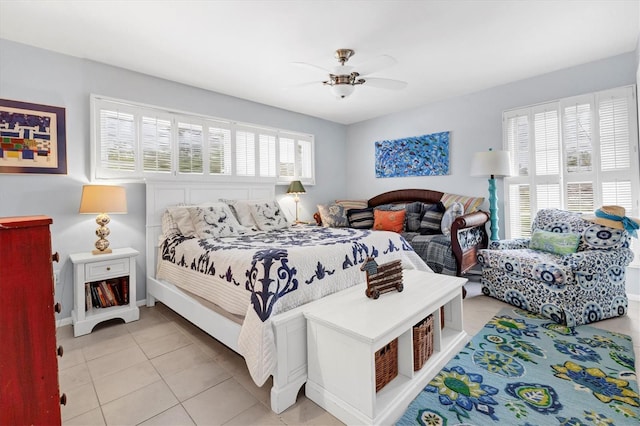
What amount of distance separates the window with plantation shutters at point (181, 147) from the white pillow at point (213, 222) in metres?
0.81

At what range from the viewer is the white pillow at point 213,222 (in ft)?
9.43

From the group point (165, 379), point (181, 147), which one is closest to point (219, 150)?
point (181, 147)

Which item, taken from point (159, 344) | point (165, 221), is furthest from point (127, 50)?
point (159, 344)

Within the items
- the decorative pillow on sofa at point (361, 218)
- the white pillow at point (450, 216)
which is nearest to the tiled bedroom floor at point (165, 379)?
the white pillow at point (450, 216)

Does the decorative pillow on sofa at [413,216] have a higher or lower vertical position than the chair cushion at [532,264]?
higher

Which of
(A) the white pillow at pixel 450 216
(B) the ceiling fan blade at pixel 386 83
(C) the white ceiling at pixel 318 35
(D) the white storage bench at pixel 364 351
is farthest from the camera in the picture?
(A) the white pillow at pixel 450 216

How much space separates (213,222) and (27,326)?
2131 millimetres

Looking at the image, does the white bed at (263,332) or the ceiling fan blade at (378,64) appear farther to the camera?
the ceiling fan blade at (378,64)

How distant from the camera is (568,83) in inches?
135

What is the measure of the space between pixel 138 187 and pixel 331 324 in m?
2.79

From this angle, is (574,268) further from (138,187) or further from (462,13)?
(138,187)

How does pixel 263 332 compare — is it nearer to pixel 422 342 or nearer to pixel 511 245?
pixel 422 342

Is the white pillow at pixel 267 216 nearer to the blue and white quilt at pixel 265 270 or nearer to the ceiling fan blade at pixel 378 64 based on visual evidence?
the blue and white quilt at pixel 265 270

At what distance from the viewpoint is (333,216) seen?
4598 mm
